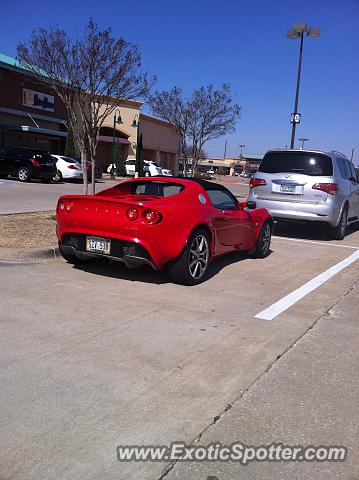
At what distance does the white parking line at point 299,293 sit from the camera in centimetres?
504

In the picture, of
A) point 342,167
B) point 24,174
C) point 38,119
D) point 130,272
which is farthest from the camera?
point 38,119

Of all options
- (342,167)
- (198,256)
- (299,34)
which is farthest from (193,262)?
(299,34)

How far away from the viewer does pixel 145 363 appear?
3619 millimetres

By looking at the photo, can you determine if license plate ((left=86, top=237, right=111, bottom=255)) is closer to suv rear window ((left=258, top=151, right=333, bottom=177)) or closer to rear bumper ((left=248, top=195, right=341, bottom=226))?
rear bumper ((left=248, top=195, right=341, bottom=226))

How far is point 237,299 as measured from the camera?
552 centimetres

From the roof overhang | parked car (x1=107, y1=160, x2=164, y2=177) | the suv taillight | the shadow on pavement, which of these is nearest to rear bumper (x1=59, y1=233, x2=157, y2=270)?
the shadow on pavement

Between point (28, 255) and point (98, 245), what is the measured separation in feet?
5.10

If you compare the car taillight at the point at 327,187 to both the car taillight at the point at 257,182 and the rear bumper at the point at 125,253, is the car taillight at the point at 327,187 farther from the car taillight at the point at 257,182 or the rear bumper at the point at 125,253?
the rear bumper at the point at 125,253

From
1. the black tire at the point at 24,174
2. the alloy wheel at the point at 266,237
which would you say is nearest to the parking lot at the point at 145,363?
the alloy wheel at the point at 266,237

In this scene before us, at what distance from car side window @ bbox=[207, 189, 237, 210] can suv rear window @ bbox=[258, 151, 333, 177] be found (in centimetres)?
330

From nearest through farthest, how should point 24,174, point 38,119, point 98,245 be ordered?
point 98,245, point 24,174, point 38,119

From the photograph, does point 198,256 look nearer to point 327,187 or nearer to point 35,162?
point 327,187

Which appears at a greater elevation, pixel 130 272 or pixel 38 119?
pixel 38 119

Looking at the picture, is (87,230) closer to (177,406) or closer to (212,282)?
(212,282)
